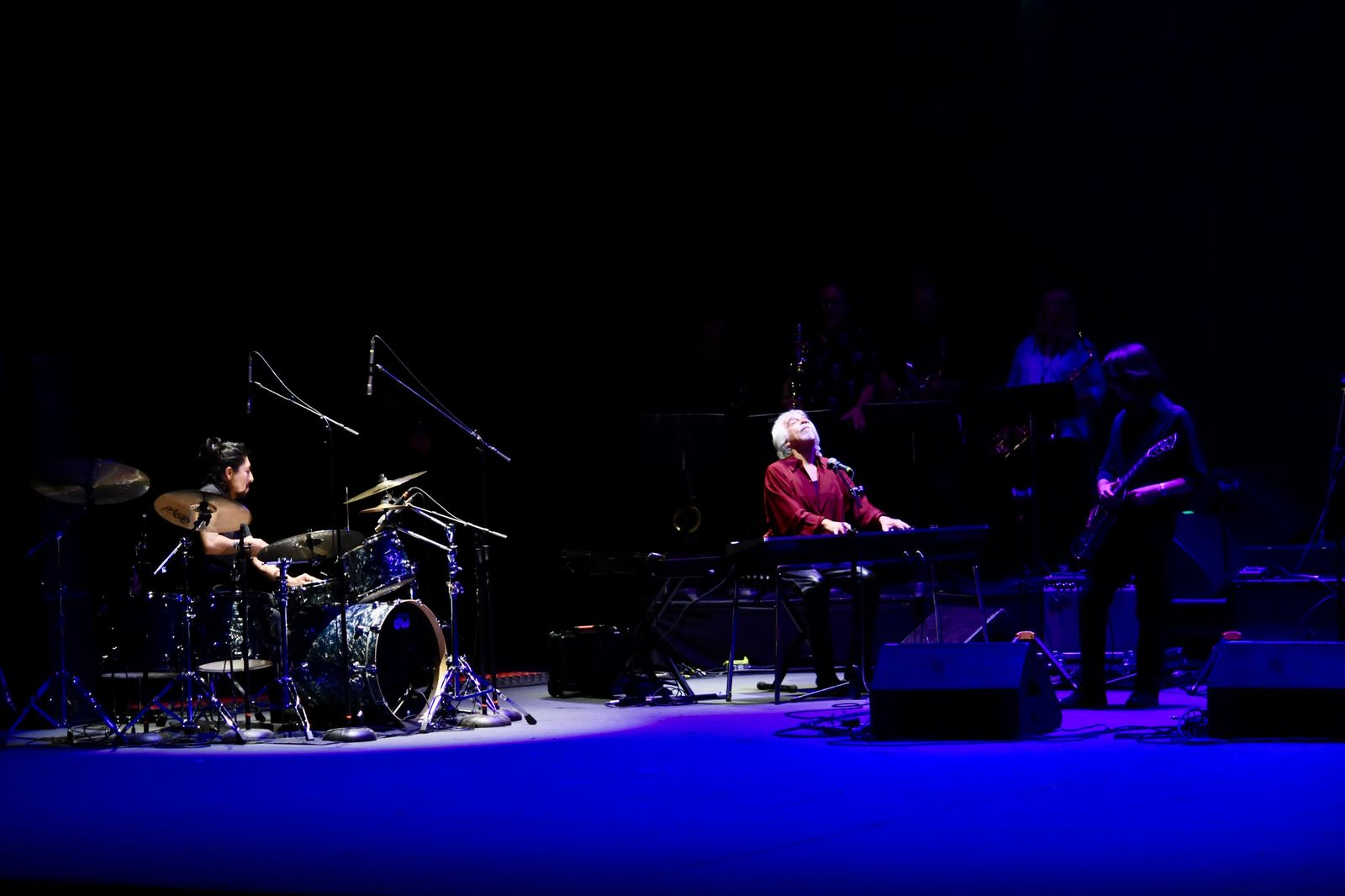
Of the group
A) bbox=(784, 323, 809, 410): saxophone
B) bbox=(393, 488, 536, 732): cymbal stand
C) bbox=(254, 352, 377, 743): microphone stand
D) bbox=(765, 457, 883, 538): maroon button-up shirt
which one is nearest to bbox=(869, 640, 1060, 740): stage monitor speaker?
bbox=(393, 488, 536, 732): cymbal stand

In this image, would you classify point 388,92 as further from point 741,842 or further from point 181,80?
point 741,842

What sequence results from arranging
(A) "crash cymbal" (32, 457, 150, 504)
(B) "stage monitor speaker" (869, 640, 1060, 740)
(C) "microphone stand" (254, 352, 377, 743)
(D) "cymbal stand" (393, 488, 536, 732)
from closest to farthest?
(B) "stage monitor speaker" (869, 640, 1060, 740), (C) "microphone stand" (254, 352, 377, 743), (A) "crash cymbal" (32, 457, 150, 504), (D) "cymbal stand" (393, 488, 536, 732)

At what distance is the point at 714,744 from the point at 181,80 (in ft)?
17.8

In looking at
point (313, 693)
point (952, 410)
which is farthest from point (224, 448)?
point (952, 410)

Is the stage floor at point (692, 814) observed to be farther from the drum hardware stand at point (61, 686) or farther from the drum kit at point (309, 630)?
the drum kit at point (309, 630)

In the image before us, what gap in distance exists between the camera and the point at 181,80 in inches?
382

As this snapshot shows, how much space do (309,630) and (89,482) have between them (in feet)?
3.92

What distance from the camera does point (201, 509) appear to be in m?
7.51

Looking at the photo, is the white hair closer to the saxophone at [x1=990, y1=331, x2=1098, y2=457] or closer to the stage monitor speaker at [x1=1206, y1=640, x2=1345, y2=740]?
the saxophone at [x1=990, y1=331, x2=1098, y2=457]

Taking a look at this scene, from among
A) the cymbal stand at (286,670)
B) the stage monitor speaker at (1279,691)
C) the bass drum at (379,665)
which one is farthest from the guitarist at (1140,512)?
the cymbal stand at (286,670)

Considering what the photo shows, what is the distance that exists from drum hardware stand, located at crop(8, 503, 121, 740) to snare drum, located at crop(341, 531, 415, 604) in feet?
3.95

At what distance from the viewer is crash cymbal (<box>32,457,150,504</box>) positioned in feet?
24.3

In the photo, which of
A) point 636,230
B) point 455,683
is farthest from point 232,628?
point 636,230

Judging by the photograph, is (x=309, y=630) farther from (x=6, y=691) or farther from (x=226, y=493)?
(x=6, y=691)
